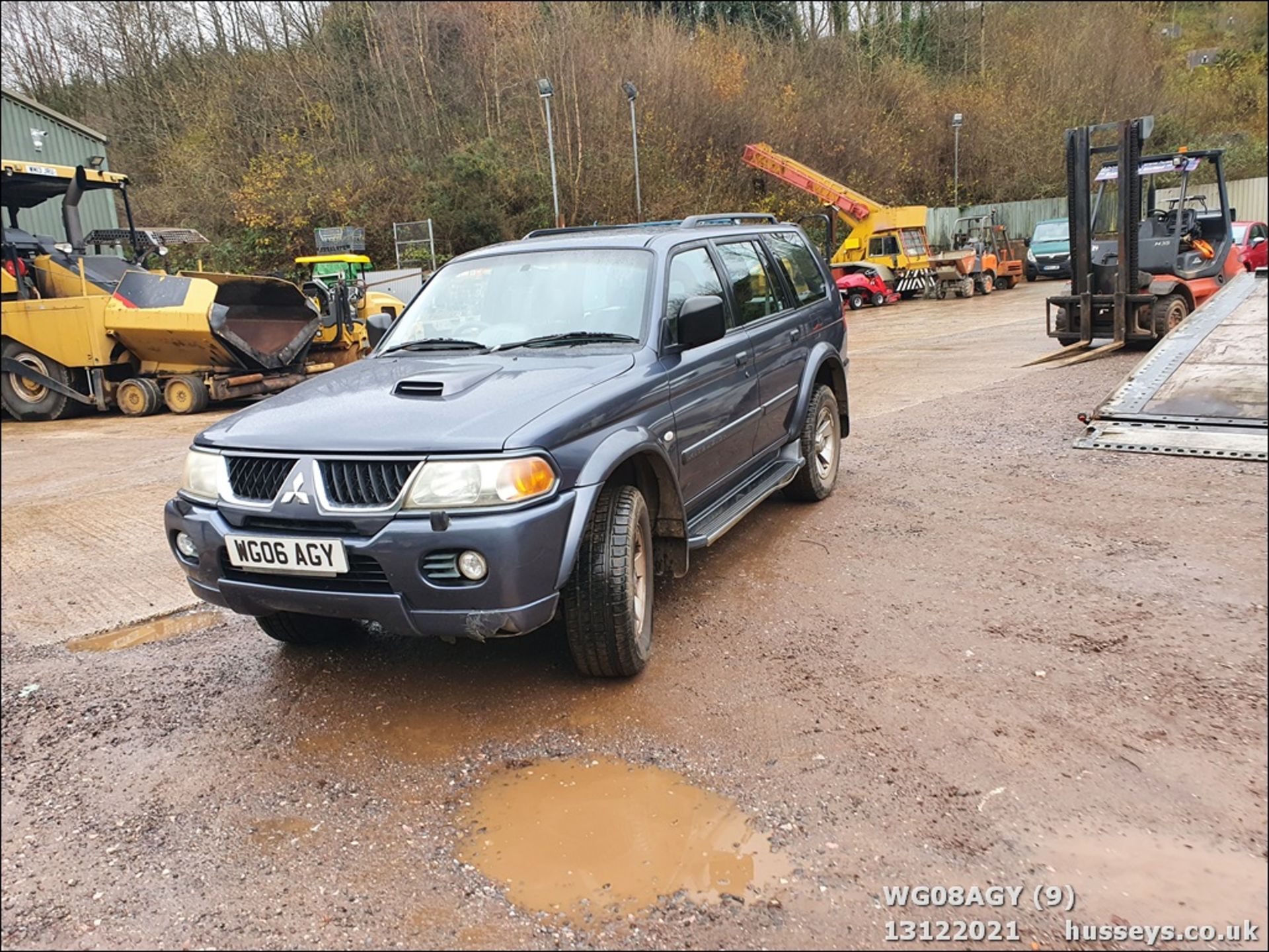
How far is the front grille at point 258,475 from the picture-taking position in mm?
3326

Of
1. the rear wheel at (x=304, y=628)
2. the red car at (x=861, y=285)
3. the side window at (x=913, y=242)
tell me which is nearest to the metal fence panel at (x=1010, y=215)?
the side window at (x=913, y=242)

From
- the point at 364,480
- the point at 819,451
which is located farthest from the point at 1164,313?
the point at 364,480

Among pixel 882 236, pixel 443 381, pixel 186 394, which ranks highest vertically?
pixel 882 236

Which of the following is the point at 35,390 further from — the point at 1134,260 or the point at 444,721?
the point at 1134,260

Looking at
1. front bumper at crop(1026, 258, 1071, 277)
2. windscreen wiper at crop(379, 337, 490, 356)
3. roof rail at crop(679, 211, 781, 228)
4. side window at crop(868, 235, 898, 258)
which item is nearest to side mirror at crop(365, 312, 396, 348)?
windscreen wiper at crop(379, 337, 490, 356)

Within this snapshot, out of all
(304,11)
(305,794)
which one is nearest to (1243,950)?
(305,794)

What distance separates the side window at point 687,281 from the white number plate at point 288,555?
6.13ft

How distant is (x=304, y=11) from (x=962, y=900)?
2942cm

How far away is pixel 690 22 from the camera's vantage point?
2123 cm

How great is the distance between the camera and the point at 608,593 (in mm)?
3459

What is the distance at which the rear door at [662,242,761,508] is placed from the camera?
425 cm

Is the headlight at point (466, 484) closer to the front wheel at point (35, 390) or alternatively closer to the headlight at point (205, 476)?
the headlight at point (205, 476)

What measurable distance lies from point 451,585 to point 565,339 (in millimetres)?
1560

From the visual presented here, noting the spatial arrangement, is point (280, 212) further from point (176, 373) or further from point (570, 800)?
point (570, 800)
